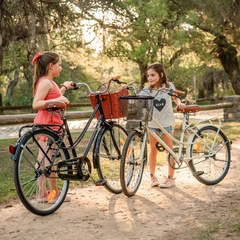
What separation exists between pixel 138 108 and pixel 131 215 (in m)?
1.17

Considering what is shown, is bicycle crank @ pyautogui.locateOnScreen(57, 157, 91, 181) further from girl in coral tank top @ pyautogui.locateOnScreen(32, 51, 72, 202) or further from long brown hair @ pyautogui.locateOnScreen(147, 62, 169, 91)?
long brown hair @ pyautogui.locateOnScreen(147, 62, 169, 91)

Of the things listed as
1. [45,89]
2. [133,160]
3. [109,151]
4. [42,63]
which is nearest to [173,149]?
[133,160]

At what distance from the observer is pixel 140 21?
13.8 metres

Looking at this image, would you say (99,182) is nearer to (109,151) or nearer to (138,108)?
(109,151)

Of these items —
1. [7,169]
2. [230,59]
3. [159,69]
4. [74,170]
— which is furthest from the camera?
[230,59]

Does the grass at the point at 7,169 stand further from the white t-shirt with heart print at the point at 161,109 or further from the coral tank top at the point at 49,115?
the white t-shirt with heart print at the point at 161,109

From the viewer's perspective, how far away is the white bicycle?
4.89 m

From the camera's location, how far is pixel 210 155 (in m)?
5.54

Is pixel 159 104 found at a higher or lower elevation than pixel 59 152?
higher

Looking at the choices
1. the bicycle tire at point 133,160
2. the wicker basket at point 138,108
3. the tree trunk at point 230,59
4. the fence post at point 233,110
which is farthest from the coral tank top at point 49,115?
the tree trunk at point 230,59

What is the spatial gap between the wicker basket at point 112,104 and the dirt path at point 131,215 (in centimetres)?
93

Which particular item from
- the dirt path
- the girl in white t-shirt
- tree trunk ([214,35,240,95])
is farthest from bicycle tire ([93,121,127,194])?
tree trunk ([214,35,240,95])

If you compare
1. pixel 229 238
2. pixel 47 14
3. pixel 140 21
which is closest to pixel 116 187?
pixel 229 238

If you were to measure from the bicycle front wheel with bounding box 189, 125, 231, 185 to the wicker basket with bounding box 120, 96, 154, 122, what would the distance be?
79 centimetres
